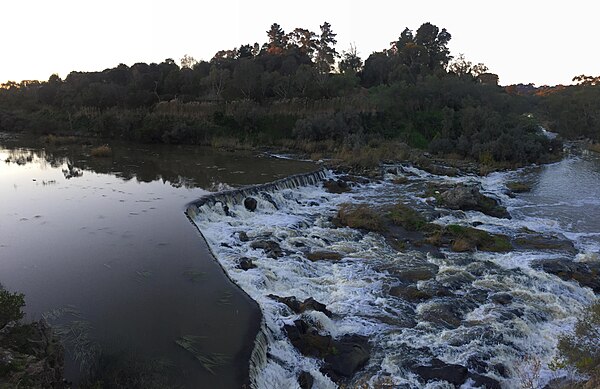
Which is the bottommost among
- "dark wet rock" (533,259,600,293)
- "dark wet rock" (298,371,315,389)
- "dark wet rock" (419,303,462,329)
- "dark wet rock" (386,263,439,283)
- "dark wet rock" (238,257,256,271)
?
"dark wet rock" (298,371,315,389)

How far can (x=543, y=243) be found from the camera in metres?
16.0

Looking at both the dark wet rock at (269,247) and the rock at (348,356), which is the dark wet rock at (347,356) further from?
the dark wet rock at (269,247)

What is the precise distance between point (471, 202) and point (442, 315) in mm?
11265

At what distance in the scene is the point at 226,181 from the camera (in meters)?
23.0

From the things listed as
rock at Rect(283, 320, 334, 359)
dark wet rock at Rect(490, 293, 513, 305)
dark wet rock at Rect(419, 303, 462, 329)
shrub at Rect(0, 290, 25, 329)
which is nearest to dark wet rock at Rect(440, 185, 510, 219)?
dark wet rock at Rect(490, 293, 513, 305)

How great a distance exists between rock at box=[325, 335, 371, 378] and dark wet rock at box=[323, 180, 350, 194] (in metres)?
15.1

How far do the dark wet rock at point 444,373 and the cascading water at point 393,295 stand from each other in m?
0.12

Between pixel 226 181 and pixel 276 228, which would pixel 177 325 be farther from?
pixel 226 181

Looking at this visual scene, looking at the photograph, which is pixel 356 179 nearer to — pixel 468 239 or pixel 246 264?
pixel 468 239

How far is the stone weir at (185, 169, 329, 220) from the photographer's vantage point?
17372mm

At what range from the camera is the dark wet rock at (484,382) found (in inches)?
318

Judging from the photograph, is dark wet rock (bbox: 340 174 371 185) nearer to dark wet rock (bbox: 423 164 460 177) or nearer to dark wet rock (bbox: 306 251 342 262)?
dark wet rock (bbox: 423 164 460 177)

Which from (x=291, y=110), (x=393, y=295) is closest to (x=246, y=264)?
(x=393, y=295)

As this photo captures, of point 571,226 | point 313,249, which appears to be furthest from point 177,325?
point 571,226
